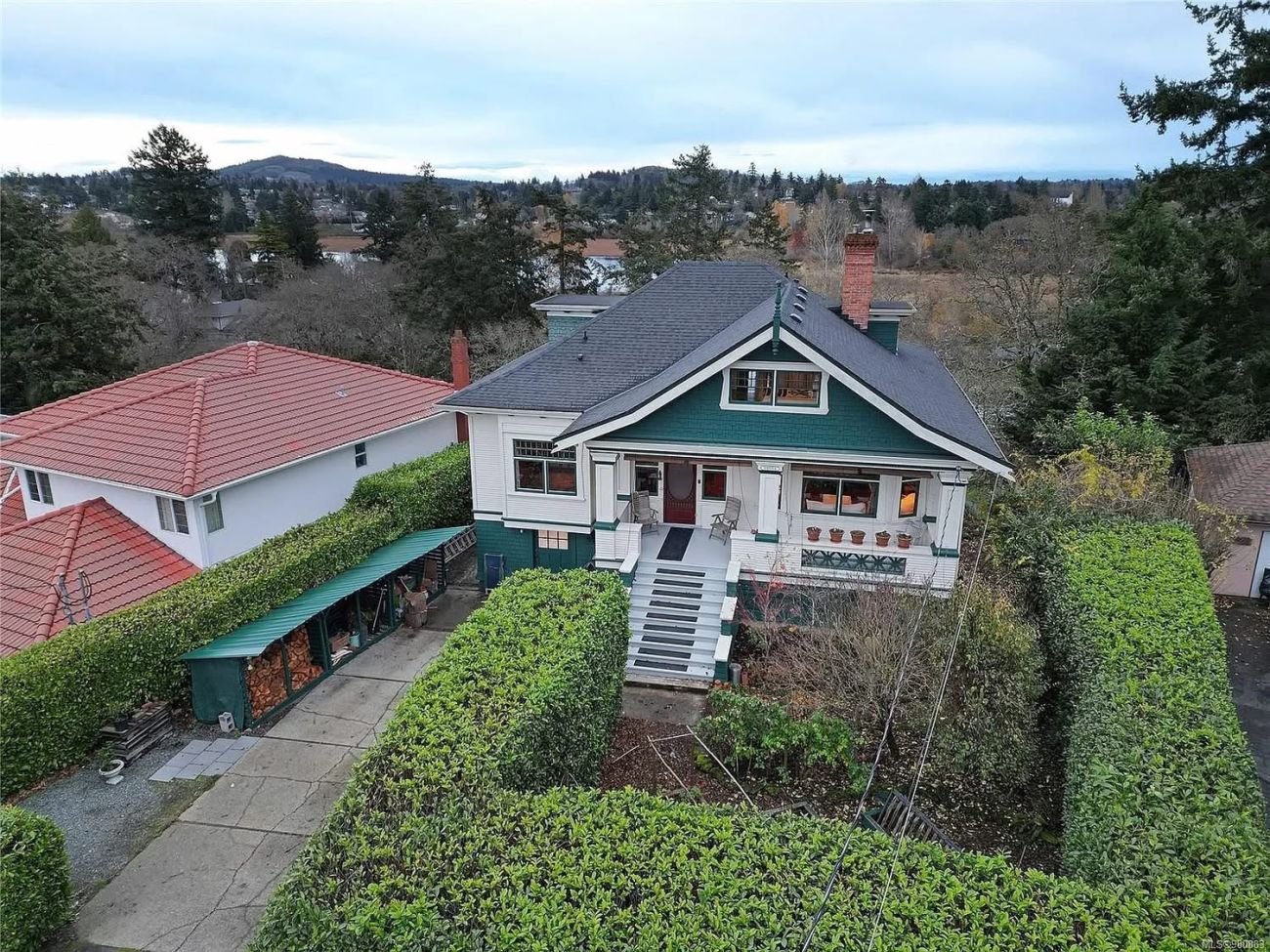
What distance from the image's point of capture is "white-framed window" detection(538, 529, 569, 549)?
17844mm

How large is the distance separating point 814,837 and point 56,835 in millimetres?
8790

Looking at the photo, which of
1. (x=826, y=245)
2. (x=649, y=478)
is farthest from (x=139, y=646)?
(x=826, y=245)

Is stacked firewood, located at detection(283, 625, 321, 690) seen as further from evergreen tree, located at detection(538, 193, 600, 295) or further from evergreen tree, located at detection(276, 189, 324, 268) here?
evergreen tree, located at detection(276, 189, 324, 268)

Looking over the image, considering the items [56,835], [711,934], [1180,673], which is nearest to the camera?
[711,934]

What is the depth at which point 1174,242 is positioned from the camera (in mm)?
23141

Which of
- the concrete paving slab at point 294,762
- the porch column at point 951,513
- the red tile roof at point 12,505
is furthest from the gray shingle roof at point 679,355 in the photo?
the red tile roof at point 12,505

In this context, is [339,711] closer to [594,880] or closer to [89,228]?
[594,880]

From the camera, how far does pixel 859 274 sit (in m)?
18.4

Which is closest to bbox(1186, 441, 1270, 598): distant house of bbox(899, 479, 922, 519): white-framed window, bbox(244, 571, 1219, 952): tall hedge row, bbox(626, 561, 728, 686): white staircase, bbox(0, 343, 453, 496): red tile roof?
bbox(899, 479, 922, 519): white-framed window

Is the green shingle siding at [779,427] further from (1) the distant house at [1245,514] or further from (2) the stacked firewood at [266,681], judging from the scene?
(1) the distant house at [1245,514]

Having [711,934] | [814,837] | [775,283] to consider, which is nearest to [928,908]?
[814,837]

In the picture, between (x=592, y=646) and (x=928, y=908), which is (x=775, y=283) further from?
(x=928, y=908)

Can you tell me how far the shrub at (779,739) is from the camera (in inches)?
448

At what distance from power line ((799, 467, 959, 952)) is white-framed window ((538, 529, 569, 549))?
814cm
